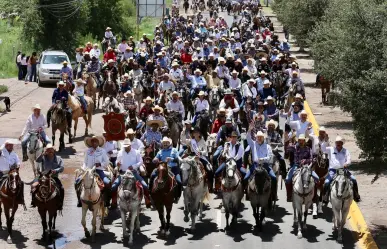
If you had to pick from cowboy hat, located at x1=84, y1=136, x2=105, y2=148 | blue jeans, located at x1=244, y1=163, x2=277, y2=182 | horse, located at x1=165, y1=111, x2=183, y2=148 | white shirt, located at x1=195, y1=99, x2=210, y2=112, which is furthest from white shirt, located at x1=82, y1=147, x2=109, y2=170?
white shirt, located at x1=195, y1=99, x2=210, y2=112

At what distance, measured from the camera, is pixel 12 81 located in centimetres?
5306

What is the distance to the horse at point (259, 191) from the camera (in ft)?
72.2

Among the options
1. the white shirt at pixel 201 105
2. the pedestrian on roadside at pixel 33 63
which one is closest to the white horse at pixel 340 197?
the white shirt at pixel 201 105

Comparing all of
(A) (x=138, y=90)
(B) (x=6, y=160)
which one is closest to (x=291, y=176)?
(B) (x=6, y=160)

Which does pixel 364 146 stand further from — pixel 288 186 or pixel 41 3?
pixel 41 3

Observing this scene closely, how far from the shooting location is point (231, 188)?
22.0m

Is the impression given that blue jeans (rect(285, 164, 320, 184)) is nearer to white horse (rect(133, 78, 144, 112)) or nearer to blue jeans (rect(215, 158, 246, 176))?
blue jeans (rect(215, 158, 246, 176))

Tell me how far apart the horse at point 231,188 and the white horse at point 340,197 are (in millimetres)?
2214

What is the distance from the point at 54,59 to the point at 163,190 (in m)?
30.4

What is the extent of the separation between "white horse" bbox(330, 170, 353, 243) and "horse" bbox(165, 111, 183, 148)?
8.28 metres

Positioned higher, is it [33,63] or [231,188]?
[231,188]

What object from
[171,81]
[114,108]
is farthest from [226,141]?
[171,81]

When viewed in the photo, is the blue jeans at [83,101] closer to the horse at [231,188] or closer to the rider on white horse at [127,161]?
the rider on white horse at [127,161]

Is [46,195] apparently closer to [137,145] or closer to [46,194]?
[46,194]
